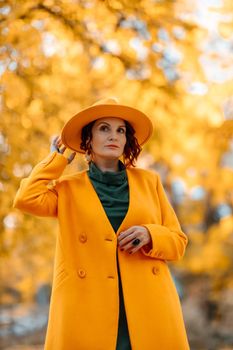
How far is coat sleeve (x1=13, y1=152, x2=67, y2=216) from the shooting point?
224cm

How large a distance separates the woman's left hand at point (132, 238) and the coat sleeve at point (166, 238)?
0.11ft

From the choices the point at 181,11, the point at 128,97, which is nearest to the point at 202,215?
the point at 128,97

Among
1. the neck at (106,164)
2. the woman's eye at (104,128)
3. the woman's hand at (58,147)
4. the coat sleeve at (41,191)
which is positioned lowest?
the coat sleeve at (41,191)

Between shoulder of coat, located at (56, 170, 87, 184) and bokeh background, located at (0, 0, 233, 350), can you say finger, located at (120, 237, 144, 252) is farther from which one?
bokeh background, located at (0, 0, 233, 350)

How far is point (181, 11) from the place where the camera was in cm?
435

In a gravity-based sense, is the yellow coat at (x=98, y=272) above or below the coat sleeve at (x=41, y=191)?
below

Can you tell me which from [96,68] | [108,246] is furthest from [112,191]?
[96,68]

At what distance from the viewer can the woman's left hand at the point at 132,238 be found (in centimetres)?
215

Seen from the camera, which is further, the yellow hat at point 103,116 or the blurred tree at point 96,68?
the blurred tree at point 96,68

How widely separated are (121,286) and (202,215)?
9.93 metres

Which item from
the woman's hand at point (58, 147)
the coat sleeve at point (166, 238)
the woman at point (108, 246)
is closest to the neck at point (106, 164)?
the woman at point (108, 246)

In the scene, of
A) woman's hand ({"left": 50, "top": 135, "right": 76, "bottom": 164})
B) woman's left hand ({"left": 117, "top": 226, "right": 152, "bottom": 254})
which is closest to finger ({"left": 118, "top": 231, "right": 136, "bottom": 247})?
woman's left hand ({"left": 117, "top": 226, "right": 152, "bottom": 254})

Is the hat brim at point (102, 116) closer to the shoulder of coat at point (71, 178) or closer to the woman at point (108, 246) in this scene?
the woman at point (108, 246)

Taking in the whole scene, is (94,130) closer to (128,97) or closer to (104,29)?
(104,29)
